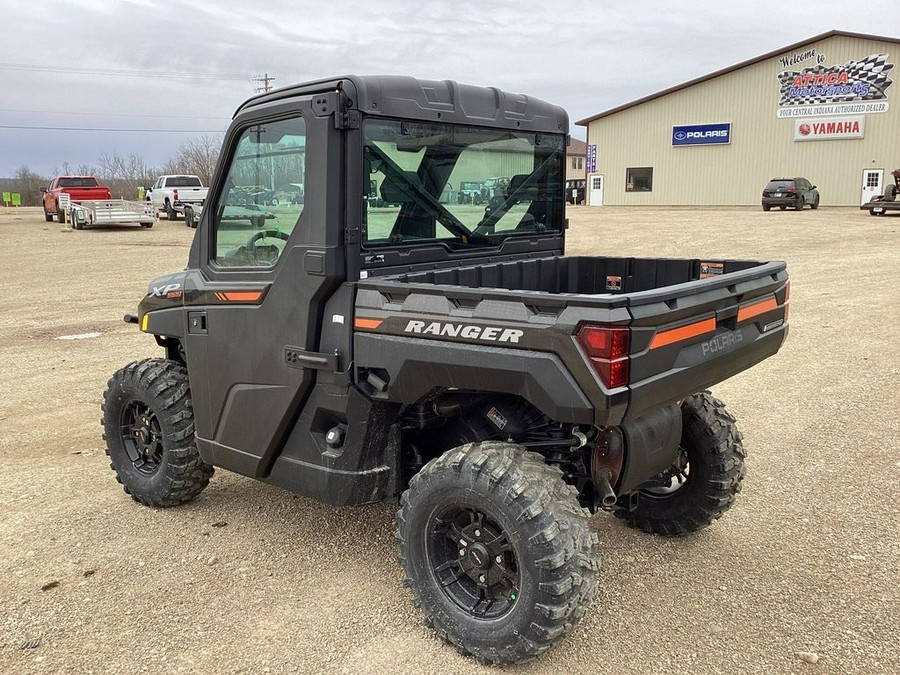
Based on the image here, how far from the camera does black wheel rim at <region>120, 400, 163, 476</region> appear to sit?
180 inches

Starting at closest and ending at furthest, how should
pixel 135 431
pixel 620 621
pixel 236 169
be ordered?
pixel 620 621 < pixel 236 169 < pixel 135 431

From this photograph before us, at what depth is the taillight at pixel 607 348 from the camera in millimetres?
2740

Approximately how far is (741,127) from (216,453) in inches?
1766

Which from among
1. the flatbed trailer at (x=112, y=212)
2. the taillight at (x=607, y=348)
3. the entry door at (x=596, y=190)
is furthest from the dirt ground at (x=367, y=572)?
the entry door at (x=596, y=190)

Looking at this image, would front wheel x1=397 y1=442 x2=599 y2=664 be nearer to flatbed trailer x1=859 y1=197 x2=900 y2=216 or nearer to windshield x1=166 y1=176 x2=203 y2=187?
windshield x1=166 y1=176 x2=203 y2=187

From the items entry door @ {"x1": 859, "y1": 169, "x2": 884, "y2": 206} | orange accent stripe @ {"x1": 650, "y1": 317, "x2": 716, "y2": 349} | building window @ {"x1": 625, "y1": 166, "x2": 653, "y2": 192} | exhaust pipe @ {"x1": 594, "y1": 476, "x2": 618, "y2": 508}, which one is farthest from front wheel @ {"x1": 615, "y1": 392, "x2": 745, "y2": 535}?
building window @ {"x1": 625, "y1": 166, "x2": 653, "y2": 192}

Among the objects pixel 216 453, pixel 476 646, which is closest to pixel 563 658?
pixel 476 646

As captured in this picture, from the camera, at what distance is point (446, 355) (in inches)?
123

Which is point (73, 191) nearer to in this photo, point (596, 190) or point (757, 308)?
point (596, 190)

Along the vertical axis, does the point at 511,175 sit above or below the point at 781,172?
below

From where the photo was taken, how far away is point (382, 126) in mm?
3516

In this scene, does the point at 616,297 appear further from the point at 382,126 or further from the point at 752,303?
the point at 382,126

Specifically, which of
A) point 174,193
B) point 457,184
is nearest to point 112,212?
point 174,193

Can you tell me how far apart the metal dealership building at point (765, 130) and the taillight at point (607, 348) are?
141ft
